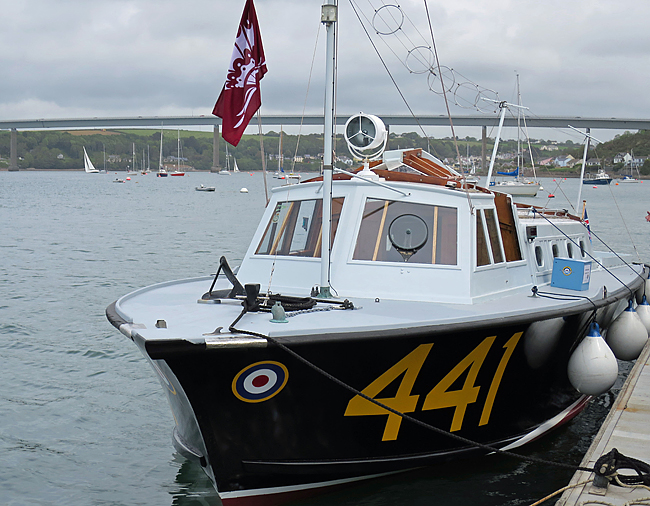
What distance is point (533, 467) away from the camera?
758 cm

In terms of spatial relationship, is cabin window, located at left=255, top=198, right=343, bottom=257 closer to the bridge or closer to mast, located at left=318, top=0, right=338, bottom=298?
mast, located at left=318, top=0, right=338, bottom=298

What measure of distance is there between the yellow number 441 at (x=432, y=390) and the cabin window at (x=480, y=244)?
3.23ft

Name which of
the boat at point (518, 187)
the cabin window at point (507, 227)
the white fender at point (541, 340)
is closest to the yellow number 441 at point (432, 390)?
the white fender at point (541, 340)

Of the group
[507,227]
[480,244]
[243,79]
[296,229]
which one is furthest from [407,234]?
[243,79]

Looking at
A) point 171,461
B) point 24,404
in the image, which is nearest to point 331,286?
point 171,461

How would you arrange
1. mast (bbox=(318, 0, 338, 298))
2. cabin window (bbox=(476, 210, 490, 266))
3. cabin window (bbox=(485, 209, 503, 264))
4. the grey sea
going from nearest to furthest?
mast (bbox=(318, 0, 338, 298)), the grey sea, cabin window (bbox=(476, 210, 490, 266)), cabin window (bbox=(485, 209, 503, 264))

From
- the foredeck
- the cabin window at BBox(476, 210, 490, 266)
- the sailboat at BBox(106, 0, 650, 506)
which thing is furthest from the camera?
the cabin window at BBox(476, 210, 490, 266)

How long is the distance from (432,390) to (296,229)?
102 inches

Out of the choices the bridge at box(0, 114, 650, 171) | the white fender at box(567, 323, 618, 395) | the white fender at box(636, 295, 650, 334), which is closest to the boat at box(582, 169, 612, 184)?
the bridge at box(0, 114, 650, 171)

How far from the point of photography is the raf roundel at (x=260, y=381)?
5.44 m

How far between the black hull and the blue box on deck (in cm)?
167

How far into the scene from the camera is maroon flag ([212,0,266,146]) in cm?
670

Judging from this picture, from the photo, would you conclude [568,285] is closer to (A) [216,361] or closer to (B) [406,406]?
(B) [406,406]

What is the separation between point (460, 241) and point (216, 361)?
295 cm
